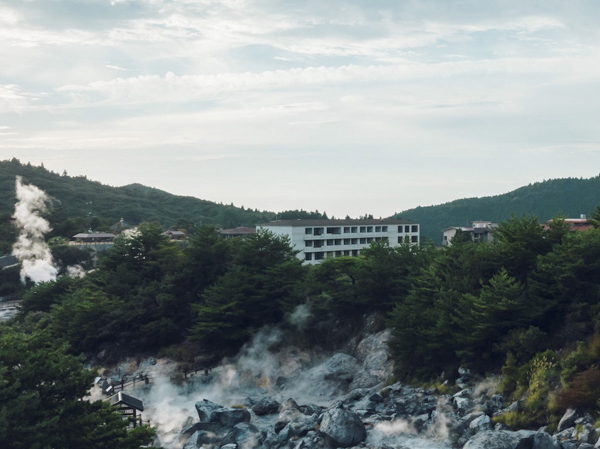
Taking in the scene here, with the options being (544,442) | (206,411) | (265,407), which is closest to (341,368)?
(265,407)

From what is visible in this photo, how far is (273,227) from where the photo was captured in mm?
66625

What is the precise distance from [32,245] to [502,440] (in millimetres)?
86034

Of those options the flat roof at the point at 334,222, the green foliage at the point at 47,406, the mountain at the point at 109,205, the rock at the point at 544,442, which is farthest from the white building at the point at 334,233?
the mountain at the point at 109,205

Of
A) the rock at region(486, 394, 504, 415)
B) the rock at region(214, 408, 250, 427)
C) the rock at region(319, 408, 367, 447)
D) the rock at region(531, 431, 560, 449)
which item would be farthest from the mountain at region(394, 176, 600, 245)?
the rock at region(531, 431, 560, 449)

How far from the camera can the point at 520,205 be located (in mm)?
157500

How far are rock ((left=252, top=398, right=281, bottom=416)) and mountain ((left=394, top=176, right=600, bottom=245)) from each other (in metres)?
118

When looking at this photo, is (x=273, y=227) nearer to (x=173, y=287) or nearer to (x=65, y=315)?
(x=173, y=287)

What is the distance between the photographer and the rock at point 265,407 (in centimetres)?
3378

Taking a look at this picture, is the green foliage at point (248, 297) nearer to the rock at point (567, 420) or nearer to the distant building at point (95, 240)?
the rock at point (567, 420)

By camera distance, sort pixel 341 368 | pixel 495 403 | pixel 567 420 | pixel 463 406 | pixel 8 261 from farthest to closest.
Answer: pixel 8 261 → pixel 341 368 → pixel 463 406 → pixel 495 403 → pixel 567 420

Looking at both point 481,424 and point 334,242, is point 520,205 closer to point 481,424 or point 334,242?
point 334,242

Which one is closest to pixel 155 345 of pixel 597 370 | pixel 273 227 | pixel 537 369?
pixel 273 227

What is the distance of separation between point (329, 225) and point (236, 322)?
87.3ft

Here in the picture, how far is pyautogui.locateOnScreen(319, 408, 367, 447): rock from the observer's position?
2702 centimetres
